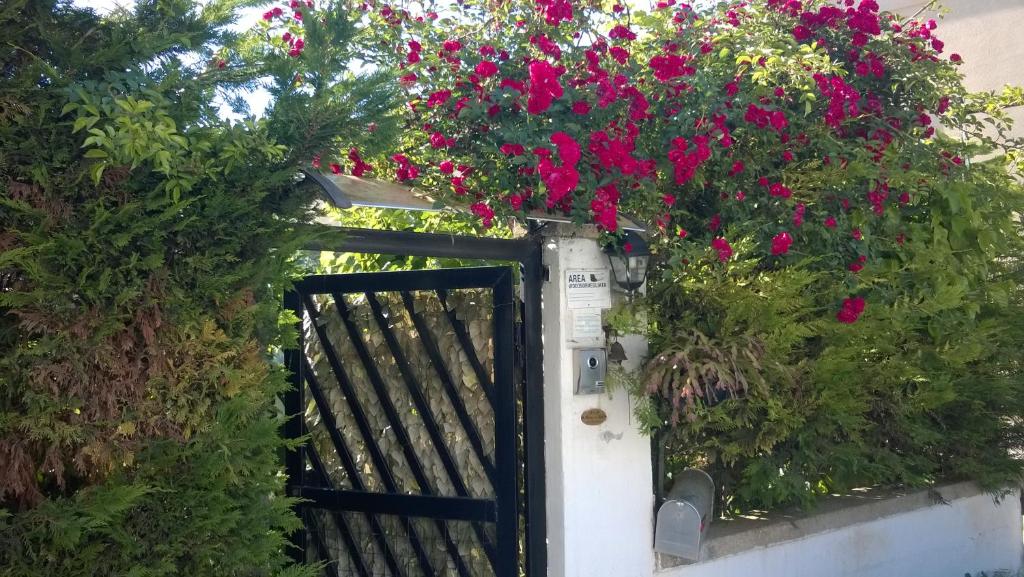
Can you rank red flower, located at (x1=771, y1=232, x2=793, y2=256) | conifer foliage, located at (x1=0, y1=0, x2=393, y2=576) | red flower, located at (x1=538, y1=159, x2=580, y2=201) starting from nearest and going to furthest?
conifer foliage, located at (x1=0, y1=0, x2=393, y2=576) → red flower, located at (x1=538, y1=159, x2=580, y2=201) → red flower, located at (x1=771, y1=232, x2=793, y2=256)

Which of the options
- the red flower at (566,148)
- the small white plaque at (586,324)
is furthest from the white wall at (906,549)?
the red flower at (566,148)

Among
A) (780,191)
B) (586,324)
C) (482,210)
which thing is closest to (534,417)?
(586,324)

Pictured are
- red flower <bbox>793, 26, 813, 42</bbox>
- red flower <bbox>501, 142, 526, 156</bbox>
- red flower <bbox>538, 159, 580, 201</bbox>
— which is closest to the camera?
red flower <bbox>538, 159, 580, 201</bbox>

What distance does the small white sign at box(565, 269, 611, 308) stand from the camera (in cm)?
443

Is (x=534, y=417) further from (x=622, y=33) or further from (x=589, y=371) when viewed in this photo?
(x=622, y=33)

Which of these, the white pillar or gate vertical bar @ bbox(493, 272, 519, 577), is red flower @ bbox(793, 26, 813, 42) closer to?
the white pillar

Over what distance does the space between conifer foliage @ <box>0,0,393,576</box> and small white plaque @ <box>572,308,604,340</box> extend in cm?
157

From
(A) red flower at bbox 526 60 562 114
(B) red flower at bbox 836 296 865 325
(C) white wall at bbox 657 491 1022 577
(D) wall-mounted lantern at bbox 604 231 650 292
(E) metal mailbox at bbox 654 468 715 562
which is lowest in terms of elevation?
(C) white wall at bbox 657 491 1022 577

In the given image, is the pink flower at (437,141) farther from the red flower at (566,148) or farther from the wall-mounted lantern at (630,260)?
the wall-mounted lantern at (630,260)

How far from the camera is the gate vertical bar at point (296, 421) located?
483cm

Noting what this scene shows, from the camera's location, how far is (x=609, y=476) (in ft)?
14.8

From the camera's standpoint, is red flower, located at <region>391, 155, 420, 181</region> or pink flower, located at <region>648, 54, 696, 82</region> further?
pink flower, located at <region>648, 54, 696, 82</region>

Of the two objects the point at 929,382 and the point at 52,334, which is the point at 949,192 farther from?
the point at 52,334

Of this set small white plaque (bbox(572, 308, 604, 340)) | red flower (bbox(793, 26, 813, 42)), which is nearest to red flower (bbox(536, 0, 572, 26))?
small white plaque (bbox(572, 308, 604, 340))
